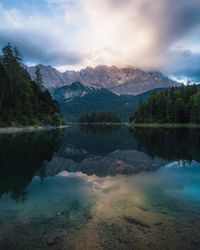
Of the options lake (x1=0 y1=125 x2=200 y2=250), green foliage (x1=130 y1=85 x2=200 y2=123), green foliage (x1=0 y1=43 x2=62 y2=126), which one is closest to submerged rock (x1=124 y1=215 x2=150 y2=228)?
lake (x1=0 y1=125 x2=200 y2=250)

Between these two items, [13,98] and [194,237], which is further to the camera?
[13,98]

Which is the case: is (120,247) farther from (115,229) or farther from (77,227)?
(77,227)

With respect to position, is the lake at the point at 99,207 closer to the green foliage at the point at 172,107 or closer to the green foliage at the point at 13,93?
the green foliage at the point at 13,93

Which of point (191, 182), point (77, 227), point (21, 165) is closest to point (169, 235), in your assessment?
point (77, 227)

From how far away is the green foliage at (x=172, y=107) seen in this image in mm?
125731

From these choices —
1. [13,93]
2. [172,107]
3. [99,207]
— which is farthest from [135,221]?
[172,107]

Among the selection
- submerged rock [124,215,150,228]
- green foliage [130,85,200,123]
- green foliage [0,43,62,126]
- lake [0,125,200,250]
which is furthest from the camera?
green foliage [130,85,200,123]

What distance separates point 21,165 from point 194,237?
1696 cm

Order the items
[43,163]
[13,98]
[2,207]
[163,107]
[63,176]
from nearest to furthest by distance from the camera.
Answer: [2,207] < [63,176] < [43,163] < [13,98] < [163,107]

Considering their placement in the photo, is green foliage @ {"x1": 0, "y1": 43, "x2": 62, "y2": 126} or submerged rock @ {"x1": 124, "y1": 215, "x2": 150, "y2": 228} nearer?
submerged rock @ {"x1": 124, "y1": 215, "x2": 150, "y2": 228}

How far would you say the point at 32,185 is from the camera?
54.4 feet

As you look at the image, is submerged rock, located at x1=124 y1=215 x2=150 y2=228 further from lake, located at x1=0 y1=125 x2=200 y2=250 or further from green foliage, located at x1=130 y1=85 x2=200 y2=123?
green foliage, located at x1=130 y1=85 x2=200 y2=123

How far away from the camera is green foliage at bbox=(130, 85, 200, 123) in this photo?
12573cm

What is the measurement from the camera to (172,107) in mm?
134875
